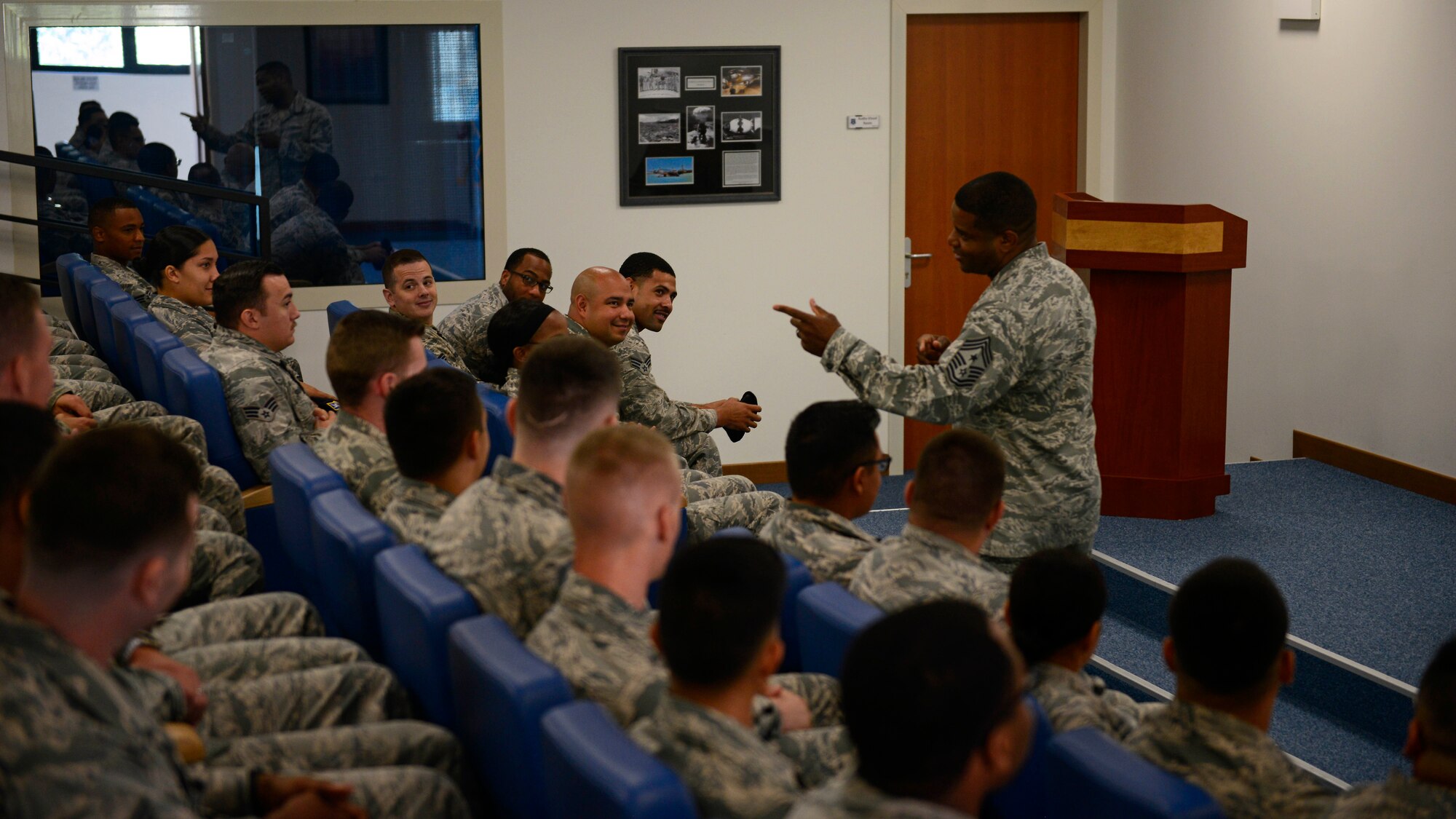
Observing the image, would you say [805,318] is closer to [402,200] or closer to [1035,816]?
[1035,816]

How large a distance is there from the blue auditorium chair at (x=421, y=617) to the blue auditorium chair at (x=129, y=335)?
2338mm

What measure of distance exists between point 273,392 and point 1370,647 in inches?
123

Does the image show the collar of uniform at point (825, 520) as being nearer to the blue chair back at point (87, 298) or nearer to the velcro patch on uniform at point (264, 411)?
the velcro patch on uniform at point (264, 411)

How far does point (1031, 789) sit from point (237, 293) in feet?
9.98

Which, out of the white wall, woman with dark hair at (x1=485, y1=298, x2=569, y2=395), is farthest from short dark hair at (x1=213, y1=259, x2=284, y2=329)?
the white wall

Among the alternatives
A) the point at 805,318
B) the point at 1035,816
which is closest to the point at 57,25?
the point at 805,318

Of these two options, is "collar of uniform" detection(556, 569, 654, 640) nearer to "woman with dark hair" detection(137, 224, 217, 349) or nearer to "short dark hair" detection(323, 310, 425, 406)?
"short dark hair" detection(323, 310, 425, 406)

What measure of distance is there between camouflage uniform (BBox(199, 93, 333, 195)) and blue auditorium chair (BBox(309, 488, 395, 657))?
3.65 meters

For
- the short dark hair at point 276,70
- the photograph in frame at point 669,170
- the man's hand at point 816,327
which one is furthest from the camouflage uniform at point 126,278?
the man's hand at point 816,327

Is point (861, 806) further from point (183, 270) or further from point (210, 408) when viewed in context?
point (183, 270)

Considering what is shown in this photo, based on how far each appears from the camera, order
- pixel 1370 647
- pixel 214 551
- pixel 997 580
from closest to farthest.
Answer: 1. pixel 997 580
2. pixel 214 551
3. pixel 1370 647

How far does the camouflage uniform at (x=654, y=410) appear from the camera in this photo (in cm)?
417

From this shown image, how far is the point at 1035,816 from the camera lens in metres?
1.93

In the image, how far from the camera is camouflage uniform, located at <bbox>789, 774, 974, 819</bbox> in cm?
128
